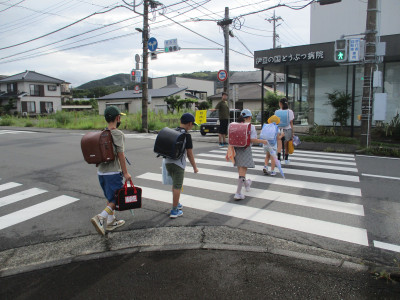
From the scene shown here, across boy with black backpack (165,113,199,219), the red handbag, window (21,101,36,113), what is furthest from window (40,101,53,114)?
the red handbag

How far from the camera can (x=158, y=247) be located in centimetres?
380

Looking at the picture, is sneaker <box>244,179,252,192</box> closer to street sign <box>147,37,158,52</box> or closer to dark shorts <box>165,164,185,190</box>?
dark shorts <box>165,164,185,190</box>

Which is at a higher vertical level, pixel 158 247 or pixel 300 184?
pixel 300 184

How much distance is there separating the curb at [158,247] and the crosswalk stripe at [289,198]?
1.60 metres

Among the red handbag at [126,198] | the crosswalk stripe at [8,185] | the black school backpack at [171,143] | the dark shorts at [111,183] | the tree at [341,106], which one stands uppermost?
the tree at [341,106]

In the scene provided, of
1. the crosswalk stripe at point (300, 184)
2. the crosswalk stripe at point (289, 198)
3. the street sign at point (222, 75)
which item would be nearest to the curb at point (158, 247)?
the crosswalk stripe at point (289, 198)

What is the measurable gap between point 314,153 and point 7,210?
9.17m

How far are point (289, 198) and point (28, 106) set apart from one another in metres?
50.0

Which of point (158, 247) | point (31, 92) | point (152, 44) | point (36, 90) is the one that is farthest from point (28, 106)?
point (158, 247)

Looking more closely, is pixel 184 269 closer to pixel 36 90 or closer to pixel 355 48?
pixel 355 48

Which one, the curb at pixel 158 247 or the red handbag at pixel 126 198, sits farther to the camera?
the red handbag at pixel 126 198

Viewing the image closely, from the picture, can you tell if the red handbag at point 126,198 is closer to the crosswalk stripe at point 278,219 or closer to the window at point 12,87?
the crosswalk stripe at point 278,219

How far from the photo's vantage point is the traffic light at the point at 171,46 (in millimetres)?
17923

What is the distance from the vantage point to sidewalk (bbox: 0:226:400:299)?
9.44 ft
